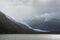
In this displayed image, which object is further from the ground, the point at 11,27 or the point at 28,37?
the point at 11,27

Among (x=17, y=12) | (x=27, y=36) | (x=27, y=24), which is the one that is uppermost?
(x=17, y=12)

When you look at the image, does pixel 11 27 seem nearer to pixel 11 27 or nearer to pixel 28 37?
pixel 11 27

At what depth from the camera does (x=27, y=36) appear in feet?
8.04

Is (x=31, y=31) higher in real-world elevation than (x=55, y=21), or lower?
lower

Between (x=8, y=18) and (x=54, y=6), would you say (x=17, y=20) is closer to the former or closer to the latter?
(x=8, y=18)

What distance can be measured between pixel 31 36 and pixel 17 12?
Answer: 432 mm

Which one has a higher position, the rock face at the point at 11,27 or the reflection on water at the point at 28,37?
the rock face at the point at 11,27

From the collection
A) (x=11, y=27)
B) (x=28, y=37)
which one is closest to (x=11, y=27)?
(x=11, y=27)

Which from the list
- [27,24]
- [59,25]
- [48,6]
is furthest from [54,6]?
[27,24]

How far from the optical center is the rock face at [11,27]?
2.49 m

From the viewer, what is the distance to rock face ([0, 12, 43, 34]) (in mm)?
2492

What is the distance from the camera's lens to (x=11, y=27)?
2.50m

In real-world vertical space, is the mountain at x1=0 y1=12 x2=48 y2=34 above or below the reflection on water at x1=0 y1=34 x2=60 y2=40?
above

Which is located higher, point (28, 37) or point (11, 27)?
point (11, 27)
